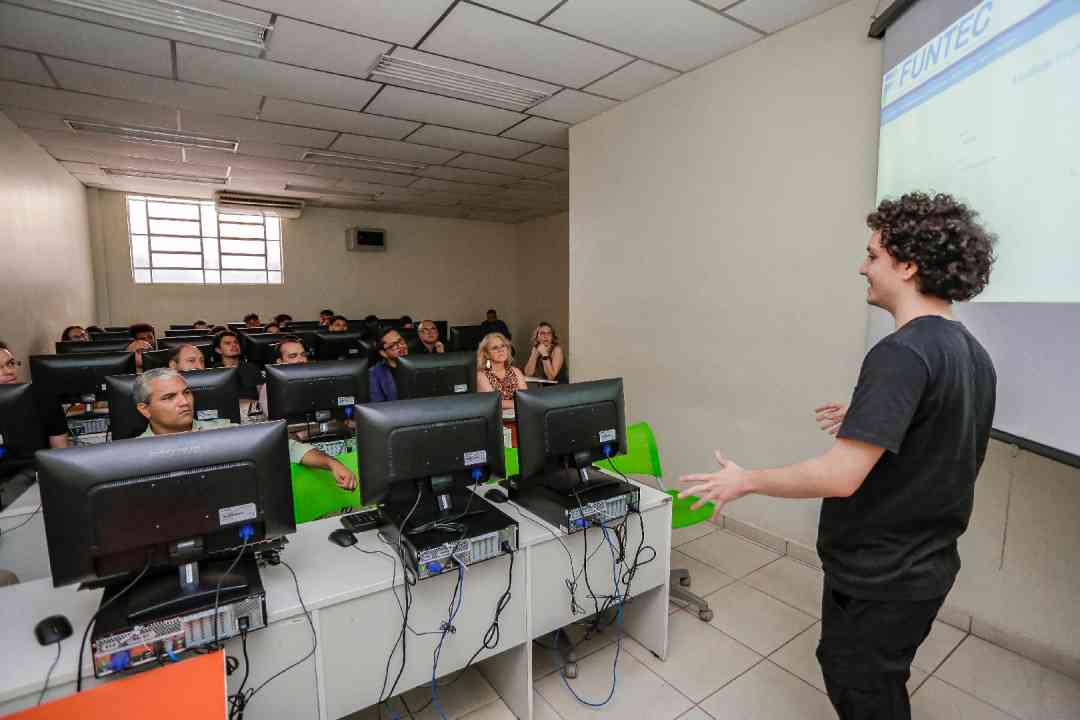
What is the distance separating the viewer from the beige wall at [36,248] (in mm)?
3898

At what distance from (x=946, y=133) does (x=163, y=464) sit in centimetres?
238

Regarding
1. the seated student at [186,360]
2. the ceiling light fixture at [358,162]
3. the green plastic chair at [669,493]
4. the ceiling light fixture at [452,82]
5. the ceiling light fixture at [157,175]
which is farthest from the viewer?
the ceiling light fixture at [157,175]

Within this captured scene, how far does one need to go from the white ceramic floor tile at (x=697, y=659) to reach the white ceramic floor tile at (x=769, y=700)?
0.14 feet

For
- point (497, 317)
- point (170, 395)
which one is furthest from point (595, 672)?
point (497, 317)

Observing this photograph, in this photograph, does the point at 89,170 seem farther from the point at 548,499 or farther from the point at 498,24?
the point at 548,499

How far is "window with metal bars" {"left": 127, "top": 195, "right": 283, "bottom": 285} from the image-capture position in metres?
7.15

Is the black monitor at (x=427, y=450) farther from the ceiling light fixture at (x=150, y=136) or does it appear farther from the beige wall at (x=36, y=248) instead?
the ceiling light fixture at (x=150, y=136)

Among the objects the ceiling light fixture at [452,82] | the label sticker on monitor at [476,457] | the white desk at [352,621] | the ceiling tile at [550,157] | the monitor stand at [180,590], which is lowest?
the white desk at [352,621]

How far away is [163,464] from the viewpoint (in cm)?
123

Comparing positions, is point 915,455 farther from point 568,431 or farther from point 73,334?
point 73,334

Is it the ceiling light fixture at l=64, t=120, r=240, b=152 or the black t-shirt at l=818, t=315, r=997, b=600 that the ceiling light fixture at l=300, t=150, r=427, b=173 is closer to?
the ceiling light fixture at l=64, t=120, r=240, b=152

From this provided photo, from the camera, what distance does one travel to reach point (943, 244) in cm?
108

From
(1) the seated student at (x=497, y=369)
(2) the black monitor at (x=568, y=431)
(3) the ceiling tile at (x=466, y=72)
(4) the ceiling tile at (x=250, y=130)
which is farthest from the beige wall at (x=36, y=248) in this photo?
(2) the black monitor at (x=568, y=431)

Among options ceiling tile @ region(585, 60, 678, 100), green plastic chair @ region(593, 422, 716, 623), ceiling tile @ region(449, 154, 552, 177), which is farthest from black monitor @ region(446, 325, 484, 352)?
green plastic chair @ region(593, 422, 716, 623)
